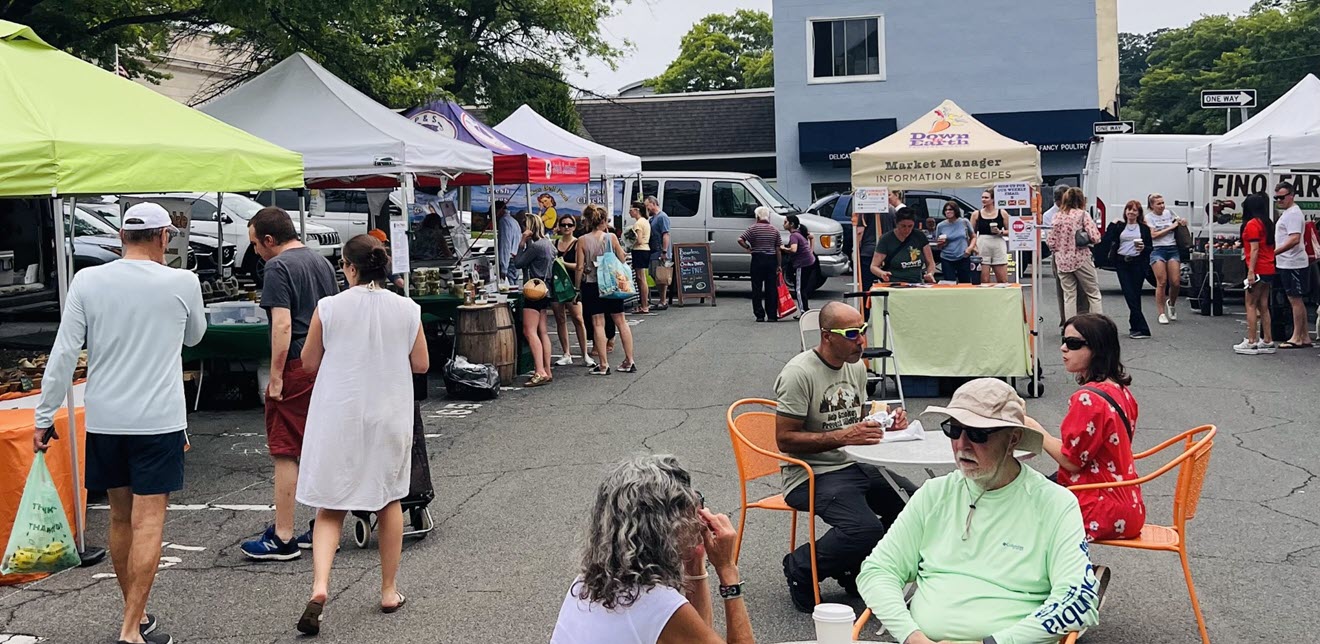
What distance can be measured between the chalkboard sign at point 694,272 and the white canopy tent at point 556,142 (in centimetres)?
158

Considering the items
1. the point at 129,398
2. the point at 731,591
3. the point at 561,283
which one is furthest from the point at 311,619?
the point at 561,283

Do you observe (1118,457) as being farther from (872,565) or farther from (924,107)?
(924,107)

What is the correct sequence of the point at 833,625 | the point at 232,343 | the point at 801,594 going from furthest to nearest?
the point at 232,343 → the point at 801,594 → the point at 833,625

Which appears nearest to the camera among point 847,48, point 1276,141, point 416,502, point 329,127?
point 416,502

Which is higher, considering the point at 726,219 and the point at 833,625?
the point at 726,219

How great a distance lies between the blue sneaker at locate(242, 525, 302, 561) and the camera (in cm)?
664

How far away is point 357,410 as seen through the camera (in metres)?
5.60

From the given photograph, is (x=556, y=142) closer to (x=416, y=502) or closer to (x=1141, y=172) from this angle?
(x=1141, y=172)

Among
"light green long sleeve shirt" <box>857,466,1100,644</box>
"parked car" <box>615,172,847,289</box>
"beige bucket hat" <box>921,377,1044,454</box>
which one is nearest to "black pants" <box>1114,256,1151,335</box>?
"parked car" <box>615,172,847,289</box>

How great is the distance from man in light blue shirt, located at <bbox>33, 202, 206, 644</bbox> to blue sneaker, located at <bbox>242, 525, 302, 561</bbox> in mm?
1293

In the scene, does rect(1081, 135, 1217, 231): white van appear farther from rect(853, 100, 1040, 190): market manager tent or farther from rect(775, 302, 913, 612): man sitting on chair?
rect(775, 302, 913, 612): man sitting on chair

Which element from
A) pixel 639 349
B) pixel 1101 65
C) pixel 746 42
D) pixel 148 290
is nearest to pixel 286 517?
pixel 148 290

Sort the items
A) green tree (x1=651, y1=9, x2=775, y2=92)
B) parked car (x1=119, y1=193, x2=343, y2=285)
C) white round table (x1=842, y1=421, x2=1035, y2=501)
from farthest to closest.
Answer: green tree (x1=651, y1=9, x2=775, y2=92), parked car (x1=119, y1=193, x2=343, y2=285), white round table (x1=842, y1=421, x2=1035, y2=501)

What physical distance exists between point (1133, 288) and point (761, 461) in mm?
11226
